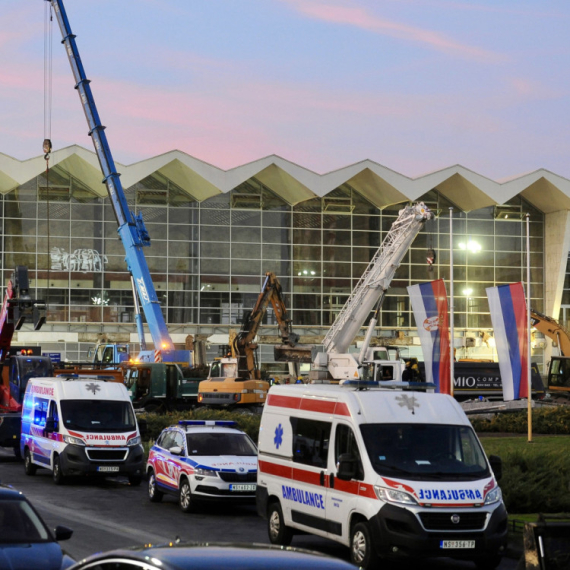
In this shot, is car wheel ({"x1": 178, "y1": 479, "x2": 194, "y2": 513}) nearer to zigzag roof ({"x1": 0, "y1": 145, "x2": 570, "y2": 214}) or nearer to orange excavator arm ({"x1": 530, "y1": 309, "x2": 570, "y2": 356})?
orange excavator arm ({"x1": 530, "y1": 309, "x2": 570, "y2": 356})

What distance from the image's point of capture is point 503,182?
67.7 metres

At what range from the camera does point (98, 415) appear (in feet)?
73.9

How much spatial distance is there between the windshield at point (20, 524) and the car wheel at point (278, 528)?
4.86 metres

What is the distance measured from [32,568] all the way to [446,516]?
504cm

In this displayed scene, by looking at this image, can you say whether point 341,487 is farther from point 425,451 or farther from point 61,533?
point 61,533

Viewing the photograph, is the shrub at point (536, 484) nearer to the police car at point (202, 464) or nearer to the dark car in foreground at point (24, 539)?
the police car at point (202, 464)

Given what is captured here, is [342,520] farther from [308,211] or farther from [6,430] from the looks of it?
[308,211]

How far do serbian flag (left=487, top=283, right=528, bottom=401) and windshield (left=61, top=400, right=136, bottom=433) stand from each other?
1047 centimetres

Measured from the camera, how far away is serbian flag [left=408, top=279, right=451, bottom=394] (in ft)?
97.9

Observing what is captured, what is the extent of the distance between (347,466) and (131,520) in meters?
5.47

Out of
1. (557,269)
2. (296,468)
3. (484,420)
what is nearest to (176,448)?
(296,468)

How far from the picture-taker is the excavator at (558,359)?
4900cm

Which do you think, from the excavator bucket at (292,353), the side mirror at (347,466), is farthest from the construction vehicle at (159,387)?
the side mirror at (347,466)

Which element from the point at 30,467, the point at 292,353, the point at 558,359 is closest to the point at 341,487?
the point at 30,467
